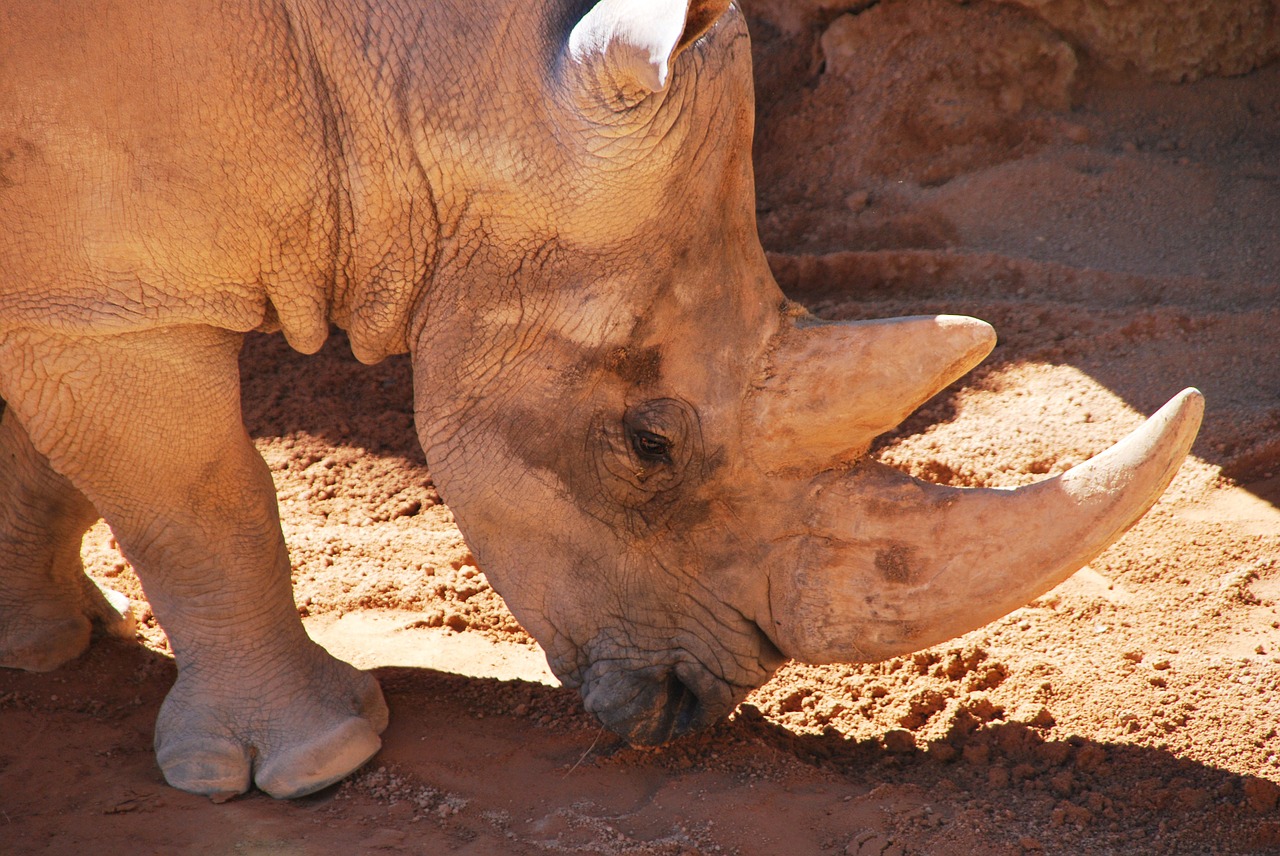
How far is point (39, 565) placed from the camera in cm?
411

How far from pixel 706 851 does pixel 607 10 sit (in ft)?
6.32

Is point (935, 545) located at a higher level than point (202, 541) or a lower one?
higher

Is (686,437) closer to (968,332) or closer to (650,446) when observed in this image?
(650,446)

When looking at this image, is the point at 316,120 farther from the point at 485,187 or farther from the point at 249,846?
the point at 249,846

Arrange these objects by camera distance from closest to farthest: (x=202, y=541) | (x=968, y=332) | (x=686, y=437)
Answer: (x=968, y=332) → (x=686, y=437) → (x=202, y=541)

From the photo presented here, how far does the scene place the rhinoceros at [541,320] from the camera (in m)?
2.86

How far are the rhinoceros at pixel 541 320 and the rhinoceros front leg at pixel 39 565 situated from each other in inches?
32.9

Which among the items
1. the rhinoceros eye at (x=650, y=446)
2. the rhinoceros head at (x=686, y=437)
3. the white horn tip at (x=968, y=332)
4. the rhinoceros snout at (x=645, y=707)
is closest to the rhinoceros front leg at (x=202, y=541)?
the rhinoceros head at (x=686, y=437)

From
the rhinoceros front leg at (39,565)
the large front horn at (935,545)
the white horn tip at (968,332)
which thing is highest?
the white horn tip at (968,332)

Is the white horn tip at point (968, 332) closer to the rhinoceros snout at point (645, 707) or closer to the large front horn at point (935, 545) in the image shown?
the large front horn at point (935, 545)

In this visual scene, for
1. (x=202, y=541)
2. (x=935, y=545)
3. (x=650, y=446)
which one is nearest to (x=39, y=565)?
(x=202, y=541)

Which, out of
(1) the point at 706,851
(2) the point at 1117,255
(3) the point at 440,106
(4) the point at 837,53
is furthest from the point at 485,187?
(4) the point at 837,53

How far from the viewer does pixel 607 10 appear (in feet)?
8.83

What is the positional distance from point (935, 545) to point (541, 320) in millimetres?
1033
